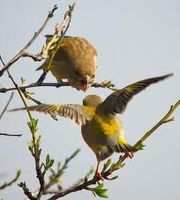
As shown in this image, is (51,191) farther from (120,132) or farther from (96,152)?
(120,132)

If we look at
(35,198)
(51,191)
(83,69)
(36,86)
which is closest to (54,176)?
(51,191)

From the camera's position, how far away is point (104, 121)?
13.6 ft

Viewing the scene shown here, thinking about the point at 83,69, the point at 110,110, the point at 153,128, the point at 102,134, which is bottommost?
the point at 83,69

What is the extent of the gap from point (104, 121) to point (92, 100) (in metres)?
0.35

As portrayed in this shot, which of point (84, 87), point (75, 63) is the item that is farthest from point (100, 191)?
point (75, 63)

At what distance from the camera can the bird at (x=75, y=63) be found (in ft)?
24.0

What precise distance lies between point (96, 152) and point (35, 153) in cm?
130

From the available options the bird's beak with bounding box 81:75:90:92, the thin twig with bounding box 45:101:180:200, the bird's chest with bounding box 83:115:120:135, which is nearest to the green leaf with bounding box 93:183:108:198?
the thin twig with bounding box 45:101:180:200

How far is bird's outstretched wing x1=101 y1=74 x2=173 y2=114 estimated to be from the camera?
324 centimetres

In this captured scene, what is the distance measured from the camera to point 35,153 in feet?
9.21

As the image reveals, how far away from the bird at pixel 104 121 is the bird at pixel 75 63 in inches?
113

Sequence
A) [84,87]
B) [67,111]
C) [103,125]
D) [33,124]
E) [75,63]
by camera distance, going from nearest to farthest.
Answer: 1. [33,124]
2. [67,111]
3. [103,125]
4. [84,87]
5. [75,63]

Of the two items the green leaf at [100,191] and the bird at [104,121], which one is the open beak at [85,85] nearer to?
the bird at [104,121]

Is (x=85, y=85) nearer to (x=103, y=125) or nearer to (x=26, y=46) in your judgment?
(x=103, y=125)
